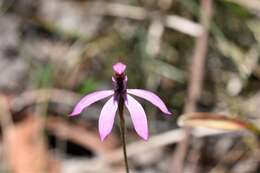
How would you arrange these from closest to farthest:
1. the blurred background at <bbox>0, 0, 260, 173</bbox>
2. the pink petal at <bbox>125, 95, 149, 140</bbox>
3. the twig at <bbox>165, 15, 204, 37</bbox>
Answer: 1. the pink petal at <bbox>125, 95, 149, 140</bbox>
2. the blurred background at <bbox>0, 0, 260, 173</bbox>
3. the twig at <bbox>165, 15, 204, 37</bbox>

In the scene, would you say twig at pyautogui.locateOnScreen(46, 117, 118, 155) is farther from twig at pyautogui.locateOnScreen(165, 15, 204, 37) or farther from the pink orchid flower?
the pink orchid flower

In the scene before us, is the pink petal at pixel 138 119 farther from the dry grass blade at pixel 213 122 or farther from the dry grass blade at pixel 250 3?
the dry grass blade at pixel 250 3

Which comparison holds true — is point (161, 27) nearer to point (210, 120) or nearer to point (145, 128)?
point (210, 120)

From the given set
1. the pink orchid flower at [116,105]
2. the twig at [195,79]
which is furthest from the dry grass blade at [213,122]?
the pink orchid flower at [116,105]

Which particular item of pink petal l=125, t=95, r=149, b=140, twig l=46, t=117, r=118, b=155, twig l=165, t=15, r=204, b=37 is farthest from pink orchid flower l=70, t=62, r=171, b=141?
twig l=165, t=15, r=204, b=37

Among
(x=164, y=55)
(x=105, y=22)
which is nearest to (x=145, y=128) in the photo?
(x=164, y=55)

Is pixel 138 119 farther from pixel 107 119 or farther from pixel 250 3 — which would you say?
pixel 250 3

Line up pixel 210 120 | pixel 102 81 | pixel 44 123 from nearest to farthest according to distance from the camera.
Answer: pixel 210 120, pixel 44 123, pixel 102 81
